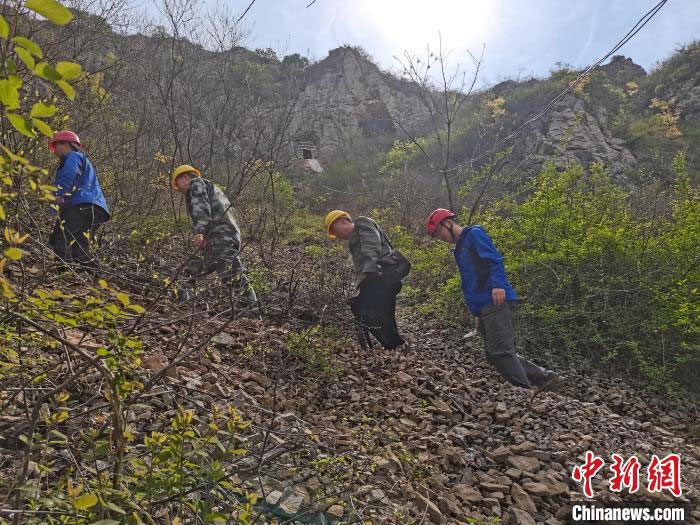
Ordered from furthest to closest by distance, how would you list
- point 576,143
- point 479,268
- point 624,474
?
1. point 576,143
2. point 479,268
3. point 624,474

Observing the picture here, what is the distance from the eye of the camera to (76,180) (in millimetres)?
4105

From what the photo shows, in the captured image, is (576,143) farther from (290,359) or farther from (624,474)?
(290,359)

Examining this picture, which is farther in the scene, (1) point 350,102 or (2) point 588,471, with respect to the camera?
(1) point 350,102

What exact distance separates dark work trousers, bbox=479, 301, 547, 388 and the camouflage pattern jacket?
9.45ft

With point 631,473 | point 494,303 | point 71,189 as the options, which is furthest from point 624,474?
point 71,189

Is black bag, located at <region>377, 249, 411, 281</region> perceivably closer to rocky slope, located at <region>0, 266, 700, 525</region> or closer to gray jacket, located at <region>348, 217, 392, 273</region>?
gray jacket, located at <region>348, 217, 392, 273</region>

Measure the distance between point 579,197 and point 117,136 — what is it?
760cm

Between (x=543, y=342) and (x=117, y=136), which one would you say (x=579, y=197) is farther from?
(x=117, y=136)

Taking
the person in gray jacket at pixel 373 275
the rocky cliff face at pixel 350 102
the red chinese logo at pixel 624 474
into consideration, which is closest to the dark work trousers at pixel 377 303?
the person in gray jacket at pixel 373 275

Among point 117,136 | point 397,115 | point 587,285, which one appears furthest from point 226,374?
point 397,115

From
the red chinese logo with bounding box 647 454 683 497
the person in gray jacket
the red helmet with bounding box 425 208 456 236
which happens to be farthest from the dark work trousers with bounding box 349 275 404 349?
the red chinese logo with bounding box 647 454 683 497

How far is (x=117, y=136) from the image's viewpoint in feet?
25.0

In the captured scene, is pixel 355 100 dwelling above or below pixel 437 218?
above

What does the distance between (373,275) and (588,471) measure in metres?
2.63
